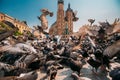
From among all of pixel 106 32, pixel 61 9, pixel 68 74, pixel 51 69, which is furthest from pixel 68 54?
pixel 61 9

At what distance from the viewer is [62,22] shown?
123500mm

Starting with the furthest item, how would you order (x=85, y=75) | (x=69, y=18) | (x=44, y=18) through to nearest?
(x=69, y=18)
(x=44, y=18)
(x=85, y=75)

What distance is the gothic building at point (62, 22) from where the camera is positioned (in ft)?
382

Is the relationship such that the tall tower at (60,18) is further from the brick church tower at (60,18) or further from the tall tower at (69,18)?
the tall tower at (69,18)

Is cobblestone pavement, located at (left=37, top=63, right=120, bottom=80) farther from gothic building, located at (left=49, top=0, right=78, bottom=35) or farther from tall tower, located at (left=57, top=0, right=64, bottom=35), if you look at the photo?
tall tower, located at (left=57, top=0, right=64, bottom=35)

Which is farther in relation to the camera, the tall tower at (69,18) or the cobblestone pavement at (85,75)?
the tall tower at (69,18)

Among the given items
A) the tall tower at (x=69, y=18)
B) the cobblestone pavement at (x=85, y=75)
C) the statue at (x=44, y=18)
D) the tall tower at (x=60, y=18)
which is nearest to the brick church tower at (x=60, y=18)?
the tall tower at (x=60, y=18)

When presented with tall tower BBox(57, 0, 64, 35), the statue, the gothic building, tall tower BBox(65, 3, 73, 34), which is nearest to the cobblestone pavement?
the statue

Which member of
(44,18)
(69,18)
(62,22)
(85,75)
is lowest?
(85,75)

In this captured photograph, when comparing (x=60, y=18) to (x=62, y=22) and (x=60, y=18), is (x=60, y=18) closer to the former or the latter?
(x=60, y=18)

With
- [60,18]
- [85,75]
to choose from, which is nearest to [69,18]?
[60,18]

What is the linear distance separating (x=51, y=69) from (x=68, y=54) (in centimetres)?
272

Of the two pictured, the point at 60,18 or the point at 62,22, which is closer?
the point at 62,22

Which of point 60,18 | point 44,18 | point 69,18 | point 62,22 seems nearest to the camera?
point 44,18
